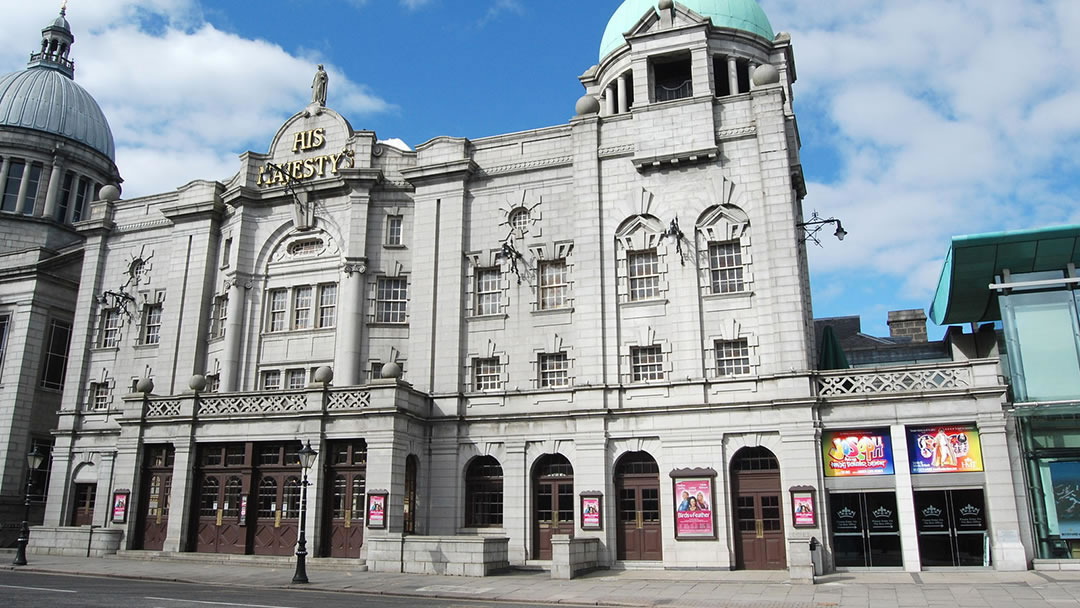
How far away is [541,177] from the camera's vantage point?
107ft

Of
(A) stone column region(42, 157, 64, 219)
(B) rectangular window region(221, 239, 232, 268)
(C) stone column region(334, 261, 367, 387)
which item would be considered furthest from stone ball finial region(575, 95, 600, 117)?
(A) stone column region(42, 157, 64, 219)

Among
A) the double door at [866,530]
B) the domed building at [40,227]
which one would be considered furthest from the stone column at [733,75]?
the domed building at [40,227]

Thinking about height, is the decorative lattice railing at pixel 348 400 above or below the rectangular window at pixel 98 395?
below

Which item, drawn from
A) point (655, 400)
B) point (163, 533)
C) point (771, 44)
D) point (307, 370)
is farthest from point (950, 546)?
point (163, 533)

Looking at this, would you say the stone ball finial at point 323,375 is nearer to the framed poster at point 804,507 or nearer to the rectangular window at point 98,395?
the rectangular window at point 98,395

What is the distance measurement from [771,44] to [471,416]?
21074 millimetres

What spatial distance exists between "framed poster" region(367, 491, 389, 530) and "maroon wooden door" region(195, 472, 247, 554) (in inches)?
221

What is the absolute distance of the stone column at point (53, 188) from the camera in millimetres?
49750

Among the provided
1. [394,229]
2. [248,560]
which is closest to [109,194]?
[394,229]

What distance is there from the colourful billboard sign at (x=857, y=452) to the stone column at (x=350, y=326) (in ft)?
59.4

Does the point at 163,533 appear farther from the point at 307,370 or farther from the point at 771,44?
the point at 771,44

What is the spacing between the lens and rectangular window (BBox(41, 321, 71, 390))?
41531 millimetres

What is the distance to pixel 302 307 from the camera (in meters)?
34.7

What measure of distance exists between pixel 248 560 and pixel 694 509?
51.7 ft
